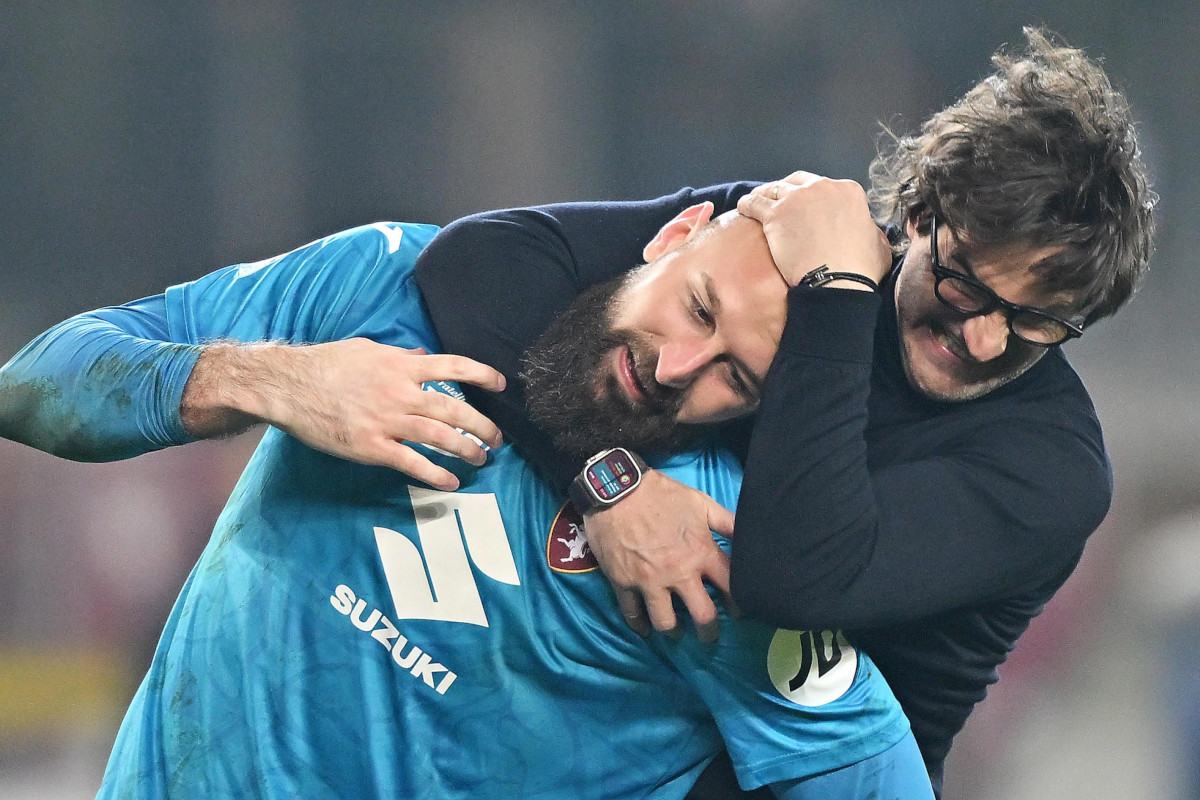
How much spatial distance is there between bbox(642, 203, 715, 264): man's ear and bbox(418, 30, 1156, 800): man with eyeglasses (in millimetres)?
73

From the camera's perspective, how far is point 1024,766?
3.10 metres

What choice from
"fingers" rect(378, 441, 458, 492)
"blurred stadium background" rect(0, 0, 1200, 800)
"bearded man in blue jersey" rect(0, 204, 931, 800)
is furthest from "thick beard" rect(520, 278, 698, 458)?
"blurred stadium background" rect(0, 0, 1200, 800)

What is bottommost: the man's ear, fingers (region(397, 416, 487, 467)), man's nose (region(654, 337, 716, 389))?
fingers (region(397, 416, 487, 467))

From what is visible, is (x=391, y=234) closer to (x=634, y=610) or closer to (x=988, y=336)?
(x=634, y=610)

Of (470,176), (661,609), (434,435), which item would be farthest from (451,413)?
(470,176)

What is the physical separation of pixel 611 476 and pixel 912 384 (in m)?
0.44

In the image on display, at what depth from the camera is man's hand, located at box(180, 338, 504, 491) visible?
1.20m

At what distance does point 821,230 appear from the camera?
1299 mm

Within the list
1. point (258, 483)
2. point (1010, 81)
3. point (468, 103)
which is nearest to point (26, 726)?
point (258, 483)

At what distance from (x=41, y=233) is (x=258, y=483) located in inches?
105

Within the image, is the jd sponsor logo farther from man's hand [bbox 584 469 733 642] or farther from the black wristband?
the black wristband

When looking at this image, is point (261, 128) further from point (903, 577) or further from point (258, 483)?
point (903, 577)

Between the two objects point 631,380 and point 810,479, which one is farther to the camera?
point 631,380

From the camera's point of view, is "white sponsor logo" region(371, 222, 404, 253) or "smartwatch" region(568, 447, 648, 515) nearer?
"smartwatch" region(568, 447, 648, 515)
